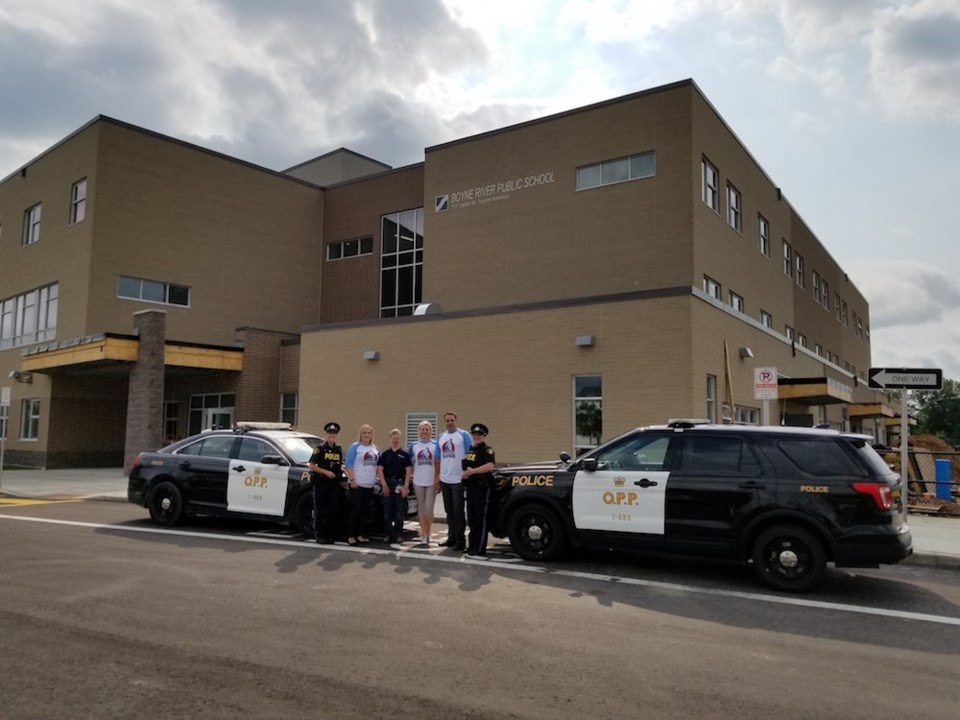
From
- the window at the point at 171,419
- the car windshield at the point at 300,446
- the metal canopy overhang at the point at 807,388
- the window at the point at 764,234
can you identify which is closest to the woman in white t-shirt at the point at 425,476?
the car windshield at the point at 300,446

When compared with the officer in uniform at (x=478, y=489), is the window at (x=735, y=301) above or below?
above

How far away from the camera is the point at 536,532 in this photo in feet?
30.2

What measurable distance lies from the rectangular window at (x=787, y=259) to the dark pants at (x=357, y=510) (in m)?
27.5

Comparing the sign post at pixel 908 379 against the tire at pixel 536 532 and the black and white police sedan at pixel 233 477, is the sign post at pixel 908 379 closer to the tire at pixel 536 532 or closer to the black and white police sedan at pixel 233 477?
the tire at pixel 536 532

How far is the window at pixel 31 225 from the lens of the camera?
101ft

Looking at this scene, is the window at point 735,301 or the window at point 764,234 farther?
the window at point 764,234

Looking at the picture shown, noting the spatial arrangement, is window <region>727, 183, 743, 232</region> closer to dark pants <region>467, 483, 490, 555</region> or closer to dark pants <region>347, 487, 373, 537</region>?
dark pants <region>467, 483, 490, 555</region>

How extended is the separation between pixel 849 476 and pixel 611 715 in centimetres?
470

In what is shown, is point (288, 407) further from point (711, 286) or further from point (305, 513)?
point (305, 513)

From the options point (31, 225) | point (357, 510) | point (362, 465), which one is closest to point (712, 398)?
point (362, 465)

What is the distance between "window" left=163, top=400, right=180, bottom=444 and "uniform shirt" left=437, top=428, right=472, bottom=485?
21.8m

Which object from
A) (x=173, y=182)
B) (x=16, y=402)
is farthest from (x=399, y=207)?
(x=16, y=402)

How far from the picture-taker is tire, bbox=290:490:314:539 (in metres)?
10.8

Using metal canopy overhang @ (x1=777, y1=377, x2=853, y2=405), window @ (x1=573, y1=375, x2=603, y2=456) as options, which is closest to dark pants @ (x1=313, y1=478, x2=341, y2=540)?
window @ (x1=573, y1=375, x2=603, y2=456)
